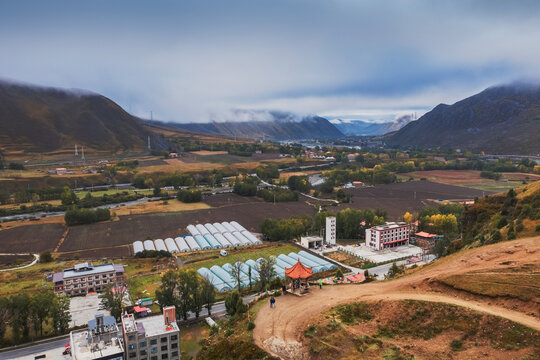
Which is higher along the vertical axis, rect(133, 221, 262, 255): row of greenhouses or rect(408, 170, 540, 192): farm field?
rect(408, 170, 540, 192): farm field

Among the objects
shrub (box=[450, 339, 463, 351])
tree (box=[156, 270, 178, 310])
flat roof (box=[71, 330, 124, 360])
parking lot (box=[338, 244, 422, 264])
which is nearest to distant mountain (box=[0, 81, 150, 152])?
tree (box=[156, 270, 178, 310])

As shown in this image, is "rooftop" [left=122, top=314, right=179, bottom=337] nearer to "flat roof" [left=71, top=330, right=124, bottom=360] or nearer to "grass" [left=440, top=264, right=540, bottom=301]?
"flat roof" [left=71, top=330, right=124, bottom=360]

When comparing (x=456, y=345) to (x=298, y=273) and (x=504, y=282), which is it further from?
(x=298, y=273)

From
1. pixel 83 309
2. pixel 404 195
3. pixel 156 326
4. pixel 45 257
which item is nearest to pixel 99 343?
pixel 156 326

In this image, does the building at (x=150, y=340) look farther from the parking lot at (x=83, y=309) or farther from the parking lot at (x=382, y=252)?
the parking lot at (x=382, y=252)

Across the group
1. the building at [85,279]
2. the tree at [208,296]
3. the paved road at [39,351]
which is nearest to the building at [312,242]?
the tree at [208,296]

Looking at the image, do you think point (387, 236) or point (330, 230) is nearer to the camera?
point (387, 236)
